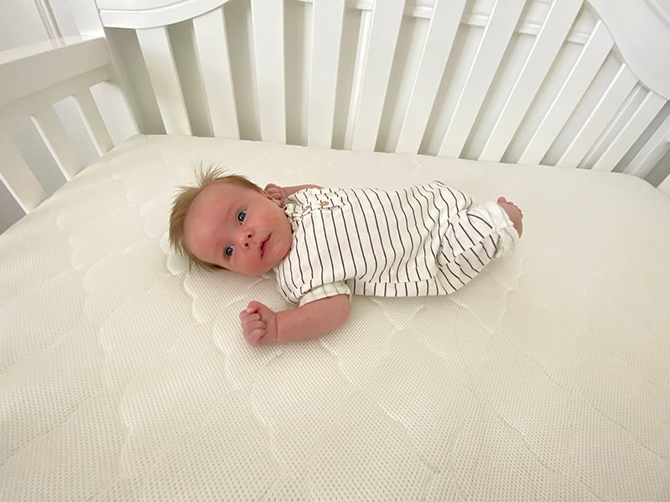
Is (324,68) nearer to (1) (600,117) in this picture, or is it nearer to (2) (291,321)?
(2) (291,321)

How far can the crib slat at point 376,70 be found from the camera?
85 centimetres

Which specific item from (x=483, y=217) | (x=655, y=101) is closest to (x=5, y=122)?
(x=483, y=217)

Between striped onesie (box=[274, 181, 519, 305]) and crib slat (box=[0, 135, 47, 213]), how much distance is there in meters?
0.62

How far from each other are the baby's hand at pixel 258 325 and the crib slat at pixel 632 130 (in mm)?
1326

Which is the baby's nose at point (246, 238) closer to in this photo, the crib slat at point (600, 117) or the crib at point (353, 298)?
the crib at point (353, 298)

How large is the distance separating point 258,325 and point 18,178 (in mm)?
679

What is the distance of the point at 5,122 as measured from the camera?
26.7 inches

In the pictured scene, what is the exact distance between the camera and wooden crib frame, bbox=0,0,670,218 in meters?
0.83

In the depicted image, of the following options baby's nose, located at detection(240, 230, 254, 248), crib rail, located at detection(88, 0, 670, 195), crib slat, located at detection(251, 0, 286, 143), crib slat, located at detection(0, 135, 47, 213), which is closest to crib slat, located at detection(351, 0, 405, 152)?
crib rail, located at detection(88, 0, 670, 195)

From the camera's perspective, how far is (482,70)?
0.96m

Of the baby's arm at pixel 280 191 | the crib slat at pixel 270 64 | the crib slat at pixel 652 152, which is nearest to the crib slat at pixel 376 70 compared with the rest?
the crib slat at pixel 270 64

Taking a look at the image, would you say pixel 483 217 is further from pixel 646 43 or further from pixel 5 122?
pixel 5 122

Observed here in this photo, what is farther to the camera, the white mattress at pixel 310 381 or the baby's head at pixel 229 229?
the baby's head at pixel 229 229

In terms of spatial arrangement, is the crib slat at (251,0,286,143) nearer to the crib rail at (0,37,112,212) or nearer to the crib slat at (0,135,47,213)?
the crib rail at (0,37,112,212)
